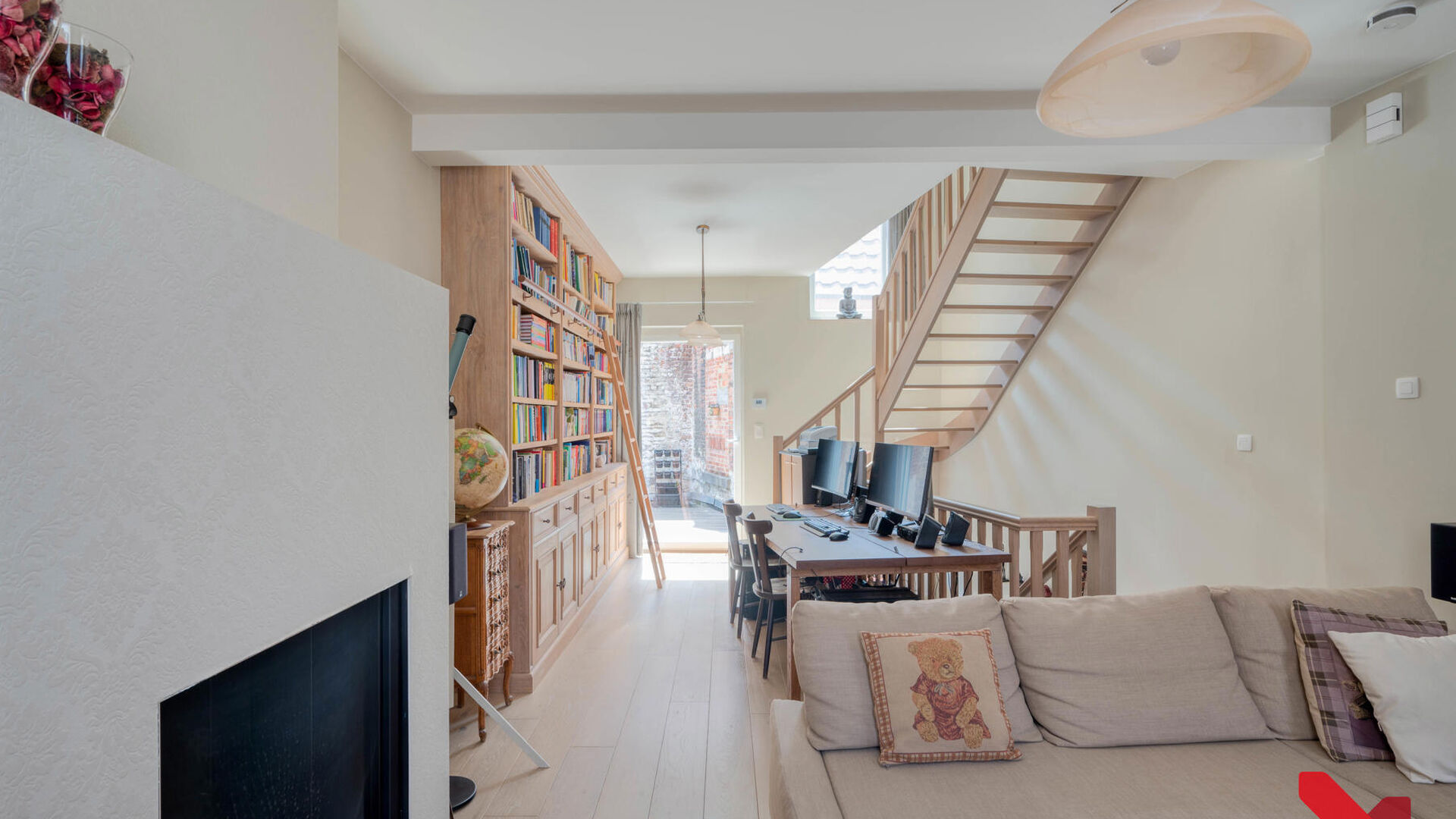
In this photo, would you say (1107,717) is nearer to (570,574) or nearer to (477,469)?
(477,469)

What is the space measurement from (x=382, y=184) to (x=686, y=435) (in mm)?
4476

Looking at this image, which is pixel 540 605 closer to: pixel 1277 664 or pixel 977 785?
pixel 977 785

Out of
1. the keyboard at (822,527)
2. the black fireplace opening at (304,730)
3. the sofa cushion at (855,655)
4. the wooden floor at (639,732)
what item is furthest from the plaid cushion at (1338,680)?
the black fireplace opening at (304,730)

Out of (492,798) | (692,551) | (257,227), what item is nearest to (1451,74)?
(257,227)

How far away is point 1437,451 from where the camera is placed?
8.16 ft

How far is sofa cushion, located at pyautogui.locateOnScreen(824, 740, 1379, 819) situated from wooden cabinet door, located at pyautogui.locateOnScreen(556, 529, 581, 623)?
2511 mm

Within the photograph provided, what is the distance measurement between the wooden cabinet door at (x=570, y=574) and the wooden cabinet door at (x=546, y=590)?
53 mm

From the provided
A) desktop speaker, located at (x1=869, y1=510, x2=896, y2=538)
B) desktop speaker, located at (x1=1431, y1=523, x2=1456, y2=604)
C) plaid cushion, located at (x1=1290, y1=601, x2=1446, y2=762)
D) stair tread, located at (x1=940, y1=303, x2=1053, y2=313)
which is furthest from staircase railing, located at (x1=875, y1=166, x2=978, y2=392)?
plaid cushion, located at (x1=1290, y1=601, x2=1446, y2=762)

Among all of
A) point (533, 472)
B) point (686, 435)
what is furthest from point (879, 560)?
point (686, 435)

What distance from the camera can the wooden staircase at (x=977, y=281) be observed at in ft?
13.5

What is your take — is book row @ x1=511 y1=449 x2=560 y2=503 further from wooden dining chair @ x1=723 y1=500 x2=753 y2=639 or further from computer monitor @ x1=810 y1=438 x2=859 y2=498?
computer monitor @ x1=810 y1=438 x2=859 y2=498

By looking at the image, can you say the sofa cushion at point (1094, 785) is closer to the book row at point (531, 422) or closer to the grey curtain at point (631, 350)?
the book row at point (531, 422)

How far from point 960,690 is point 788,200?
3.27 meters

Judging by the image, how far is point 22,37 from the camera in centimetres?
85
